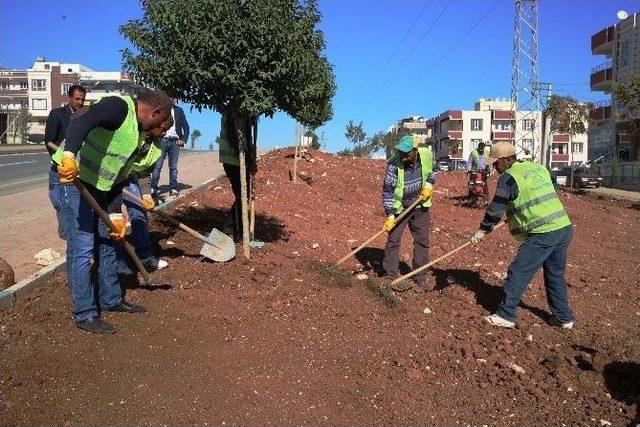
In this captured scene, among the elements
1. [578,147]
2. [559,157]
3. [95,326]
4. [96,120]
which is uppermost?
[578,147]

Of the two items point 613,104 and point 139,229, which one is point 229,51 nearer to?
point 139,229

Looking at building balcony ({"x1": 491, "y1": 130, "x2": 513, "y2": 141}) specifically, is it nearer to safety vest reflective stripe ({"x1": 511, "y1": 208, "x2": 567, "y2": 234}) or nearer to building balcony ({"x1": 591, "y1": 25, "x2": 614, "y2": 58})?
building balcony ({"x1": 591, "y1": 25, "x2": 614, "y2": 58})

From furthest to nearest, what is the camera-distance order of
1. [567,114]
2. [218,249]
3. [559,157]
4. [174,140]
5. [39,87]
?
[39,87] → [559,157] → [567,114] → [174,140] → [218,249]

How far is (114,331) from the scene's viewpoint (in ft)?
12.5

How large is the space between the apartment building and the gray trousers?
32838 mm

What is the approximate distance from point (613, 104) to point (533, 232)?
39.4m

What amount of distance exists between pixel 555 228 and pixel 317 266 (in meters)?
2.30

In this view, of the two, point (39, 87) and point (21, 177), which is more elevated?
point (39, 87)

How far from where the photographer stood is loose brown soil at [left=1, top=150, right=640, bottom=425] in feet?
10.6

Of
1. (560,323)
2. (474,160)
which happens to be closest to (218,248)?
(560,323)

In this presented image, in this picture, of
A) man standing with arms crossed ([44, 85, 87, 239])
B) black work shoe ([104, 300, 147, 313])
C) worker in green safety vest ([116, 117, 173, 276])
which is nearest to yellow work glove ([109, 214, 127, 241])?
black work shoe ([104, 300, 147, 313])

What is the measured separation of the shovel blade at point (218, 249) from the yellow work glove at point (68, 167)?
2104mm

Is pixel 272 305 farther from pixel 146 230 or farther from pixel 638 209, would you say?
pixel 638 209

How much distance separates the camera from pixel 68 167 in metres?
3.38
